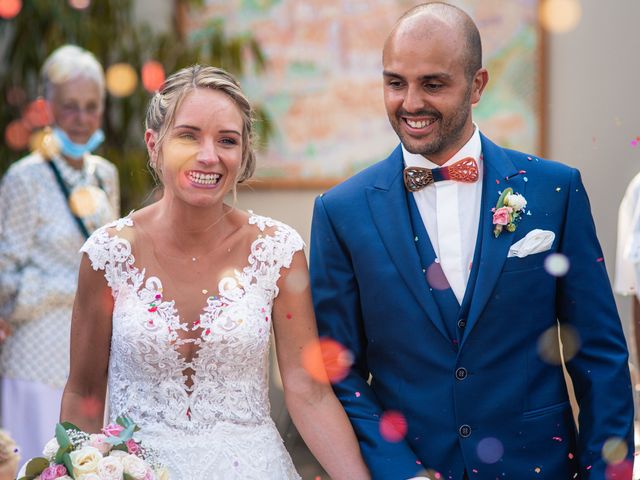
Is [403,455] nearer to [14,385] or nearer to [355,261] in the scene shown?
[355,261]

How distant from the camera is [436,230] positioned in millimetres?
2529

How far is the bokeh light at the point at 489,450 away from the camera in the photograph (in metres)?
2.48

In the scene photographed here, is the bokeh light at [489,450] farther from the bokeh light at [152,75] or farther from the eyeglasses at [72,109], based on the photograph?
the bokeh light at [152,75]

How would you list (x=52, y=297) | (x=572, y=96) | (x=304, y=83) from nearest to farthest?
1. (x=52, y=297)
2. (x=572, y=96)
3. (x=304, y=83)

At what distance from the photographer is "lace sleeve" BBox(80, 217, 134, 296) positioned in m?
2.76

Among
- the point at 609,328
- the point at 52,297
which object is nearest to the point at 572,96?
the point at 52,297

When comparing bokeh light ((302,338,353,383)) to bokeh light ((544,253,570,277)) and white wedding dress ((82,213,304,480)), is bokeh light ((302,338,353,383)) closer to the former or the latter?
white wedding dress ((82,213,304,480))

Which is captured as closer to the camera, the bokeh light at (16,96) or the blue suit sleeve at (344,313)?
the blue suit sleeve at (344,313)

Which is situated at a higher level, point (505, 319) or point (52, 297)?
point (505, 319)

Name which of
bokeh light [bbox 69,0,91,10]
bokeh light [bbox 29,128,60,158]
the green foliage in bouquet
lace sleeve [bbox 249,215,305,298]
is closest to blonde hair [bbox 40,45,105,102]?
bokeh light [bbox 29,128,60,158]

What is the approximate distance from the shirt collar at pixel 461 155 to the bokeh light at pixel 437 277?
0.27 m

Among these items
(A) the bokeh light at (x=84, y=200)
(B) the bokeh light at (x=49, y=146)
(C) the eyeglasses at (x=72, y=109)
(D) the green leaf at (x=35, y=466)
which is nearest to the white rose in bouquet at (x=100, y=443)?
(D) the green leaf at (x=35, y=466)

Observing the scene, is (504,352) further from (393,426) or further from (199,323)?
(199,323)

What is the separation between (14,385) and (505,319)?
262cm
